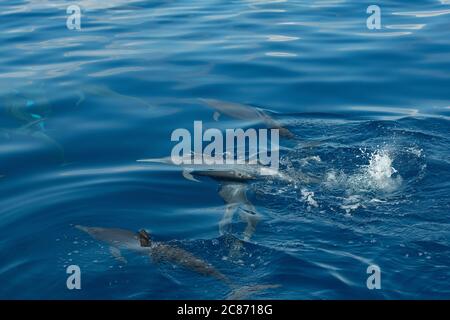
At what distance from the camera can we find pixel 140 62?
15500 mm

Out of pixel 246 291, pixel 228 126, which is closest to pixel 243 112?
pixel 228 126

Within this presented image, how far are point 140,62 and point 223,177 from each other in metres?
6.19

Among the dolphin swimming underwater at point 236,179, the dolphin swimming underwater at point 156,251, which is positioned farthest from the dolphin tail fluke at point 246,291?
the dolphin swimming underwater at point 236,179

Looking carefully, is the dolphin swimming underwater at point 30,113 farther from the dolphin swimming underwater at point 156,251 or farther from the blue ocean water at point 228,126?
the dolphin swimming underwater at point 156,251

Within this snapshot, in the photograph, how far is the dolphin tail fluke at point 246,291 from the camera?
7023 mm

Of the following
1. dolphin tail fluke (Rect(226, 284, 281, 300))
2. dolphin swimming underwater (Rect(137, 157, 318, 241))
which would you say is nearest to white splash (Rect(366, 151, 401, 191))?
dolphin swimming underwater (Rect(137, 157, 318, 241))

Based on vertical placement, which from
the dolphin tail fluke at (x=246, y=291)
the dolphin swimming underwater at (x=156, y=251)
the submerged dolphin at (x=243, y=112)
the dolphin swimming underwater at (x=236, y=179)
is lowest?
the dolphin tail fluke at (x=246, y=291)

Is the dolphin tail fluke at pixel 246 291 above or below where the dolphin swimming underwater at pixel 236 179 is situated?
below

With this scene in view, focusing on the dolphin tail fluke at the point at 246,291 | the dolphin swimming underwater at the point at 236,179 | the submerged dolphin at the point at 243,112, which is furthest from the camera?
the submerged dolphin at the point at 243,112

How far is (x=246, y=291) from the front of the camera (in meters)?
7.11

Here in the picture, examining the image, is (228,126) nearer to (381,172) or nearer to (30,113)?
(381,172)

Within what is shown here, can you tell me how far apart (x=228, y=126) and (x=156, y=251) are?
4349 millimetres

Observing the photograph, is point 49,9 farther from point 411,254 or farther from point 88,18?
point 411,254

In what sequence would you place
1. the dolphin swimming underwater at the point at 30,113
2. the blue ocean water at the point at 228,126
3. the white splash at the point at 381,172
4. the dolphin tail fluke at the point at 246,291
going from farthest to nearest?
1. the dolphin swimming underwater at the point at 30,113
2. the white splash at the point at 381,172
3. the blue ocean water at the point at 228,126
4. the dolphin tail fluke at the point at 246,291
